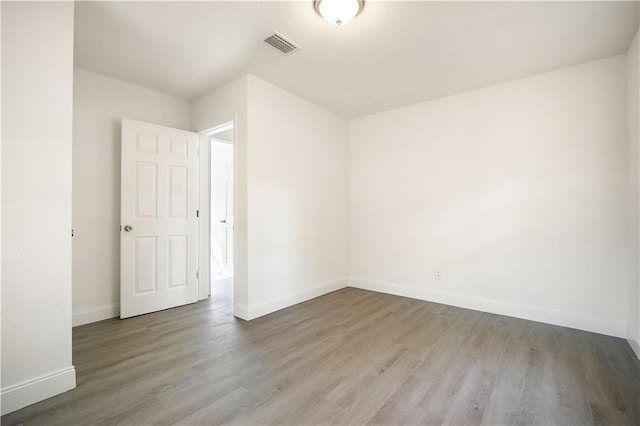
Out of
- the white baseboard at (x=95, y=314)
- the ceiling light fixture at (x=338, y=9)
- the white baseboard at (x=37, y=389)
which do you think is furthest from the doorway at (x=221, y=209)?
the ceiling light fixture at (x=338, y=9)

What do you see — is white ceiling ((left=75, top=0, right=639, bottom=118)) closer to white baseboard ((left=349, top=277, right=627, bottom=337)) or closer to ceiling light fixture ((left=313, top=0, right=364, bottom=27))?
ceiling light fixture ((left=313, top=0, right=364, bottom=27))

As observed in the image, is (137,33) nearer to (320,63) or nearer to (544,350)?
(320,63)

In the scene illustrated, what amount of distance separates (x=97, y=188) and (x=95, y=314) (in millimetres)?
1338

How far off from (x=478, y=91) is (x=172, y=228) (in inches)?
158

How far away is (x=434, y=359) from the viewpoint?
7.32 ft

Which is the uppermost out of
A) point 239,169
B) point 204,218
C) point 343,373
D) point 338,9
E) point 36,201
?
point 338,9

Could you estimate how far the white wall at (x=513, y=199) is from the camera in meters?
2.70

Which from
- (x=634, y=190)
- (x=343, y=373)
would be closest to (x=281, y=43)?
(x=343, y=373)

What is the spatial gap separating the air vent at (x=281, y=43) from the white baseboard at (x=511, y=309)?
A: 317cm

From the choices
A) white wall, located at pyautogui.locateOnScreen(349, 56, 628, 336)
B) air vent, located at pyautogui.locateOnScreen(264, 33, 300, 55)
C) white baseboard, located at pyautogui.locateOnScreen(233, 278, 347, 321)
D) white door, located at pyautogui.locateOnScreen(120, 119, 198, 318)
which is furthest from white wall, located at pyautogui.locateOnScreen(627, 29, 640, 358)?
white door, located at pyautogui.locateOnScreen(120, 119, 198, 318)

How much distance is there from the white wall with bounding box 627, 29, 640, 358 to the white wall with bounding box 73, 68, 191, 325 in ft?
15.9

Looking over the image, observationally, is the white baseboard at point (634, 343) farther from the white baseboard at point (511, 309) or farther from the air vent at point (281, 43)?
the air vent at point (281, 43)

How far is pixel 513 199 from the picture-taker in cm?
314

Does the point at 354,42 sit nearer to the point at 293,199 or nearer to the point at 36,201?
the point at 293,199
